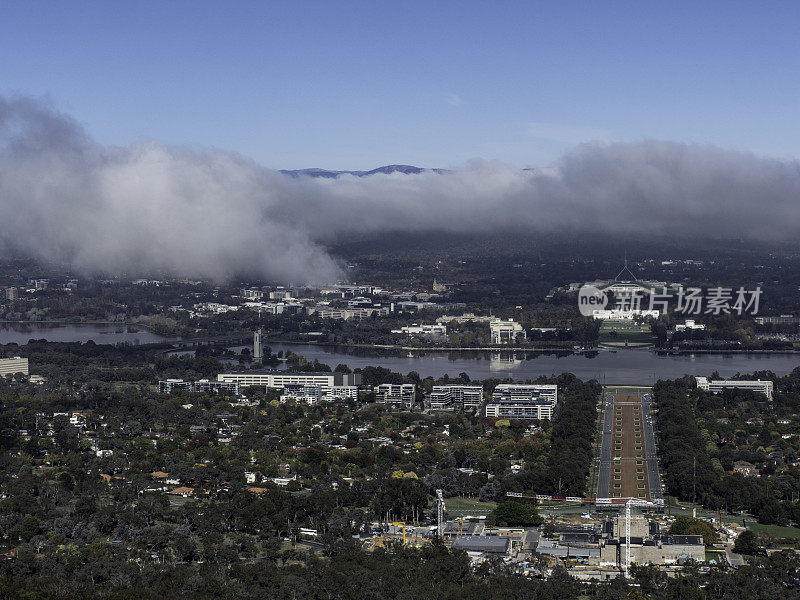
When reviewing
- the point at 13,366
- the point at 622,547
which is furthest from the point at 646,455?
the point at 13,366

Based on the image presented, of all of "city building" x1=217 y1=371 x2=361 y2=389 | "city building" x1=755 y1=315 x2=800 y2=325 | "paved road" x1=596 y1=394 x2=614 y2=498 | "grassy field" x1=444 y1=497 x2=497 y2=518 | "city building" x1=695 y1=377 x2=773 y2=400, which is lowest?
"grassy field" x1=444 y1=497 x2=497 y2=518

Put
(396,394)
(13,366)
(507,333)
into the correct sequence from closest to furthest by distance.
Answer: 1. (396,394)
2. (13,366)
3. (507,333)

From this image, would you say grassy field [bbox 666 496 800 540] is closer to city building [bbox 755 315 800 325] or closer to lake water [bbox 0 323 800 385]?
lake water [bbox 0 323 800 385]

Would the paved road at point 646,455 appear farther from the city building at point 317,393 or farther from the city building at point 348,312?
the city building at point 348,312

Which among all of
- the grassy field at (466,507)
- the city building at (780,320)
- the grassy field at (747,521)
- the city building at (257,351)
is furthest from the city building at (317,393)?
the city building at (780,320)

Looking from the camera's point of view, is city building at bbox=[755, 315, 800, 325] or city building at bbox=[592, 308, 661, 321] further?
city building at bbox=[592, 308, 661, 321]

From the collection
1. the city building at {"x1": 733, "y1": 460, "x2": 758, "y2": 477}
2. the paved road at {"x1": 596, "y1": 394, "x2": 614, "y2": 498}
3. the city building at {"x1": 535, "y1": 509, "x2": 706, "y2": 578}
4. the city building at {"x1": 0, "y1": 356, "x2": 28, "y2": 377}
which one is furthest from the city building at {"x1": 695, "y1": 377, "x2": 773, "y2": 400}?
the city building at {"x1": 0, "y1": 356, "x2": 28, "y2": 377}

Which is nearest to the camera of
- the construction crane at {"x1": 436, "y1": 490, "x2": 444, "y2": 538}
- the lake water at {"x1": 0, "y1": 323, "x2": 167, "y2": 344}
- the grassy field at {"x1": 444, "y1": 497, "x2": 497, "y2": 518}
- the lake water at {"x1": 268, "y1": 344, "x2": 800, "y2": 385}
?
the construction crane at {"x1": 436, "y1": 490, "x2": 444, "y2": 538}

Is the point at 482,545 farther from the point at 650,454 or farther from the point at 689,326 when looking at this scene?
the point at 689,326
